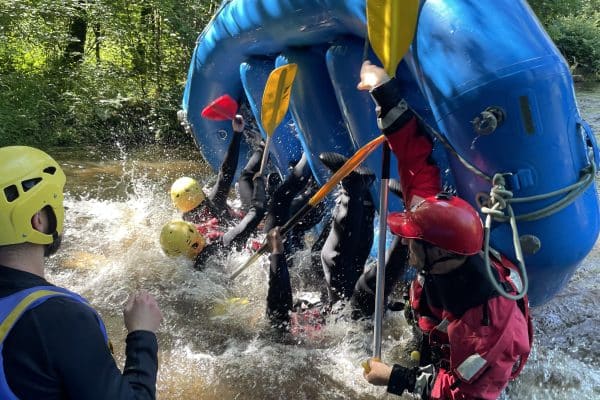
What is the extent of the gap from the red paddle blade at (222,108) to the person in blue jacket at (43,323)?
3640 mm

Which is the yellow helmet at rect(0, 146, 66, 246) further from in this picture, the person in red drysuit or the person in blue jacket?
the person in red drysuit

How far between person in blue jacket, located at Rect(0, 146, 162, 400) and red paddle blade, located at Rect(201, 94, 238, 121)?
364 cm

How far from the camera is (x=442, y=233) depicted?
200 centimetres

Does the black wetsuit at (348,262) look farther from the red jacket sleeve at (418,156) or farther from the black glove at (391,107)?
the black glove at (391,107)

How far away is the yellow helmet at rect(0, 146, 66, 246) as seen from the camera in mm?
1388

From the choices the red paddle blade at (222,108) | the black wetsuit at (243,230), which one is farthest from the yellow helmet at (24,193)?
the red paddle blade at (222,108)

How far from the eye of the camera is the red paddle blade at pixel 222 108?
16.7 feet

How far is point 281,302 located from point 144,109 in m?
6.98

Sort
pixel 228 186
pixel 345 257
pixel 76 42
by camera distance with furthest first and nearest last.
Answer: pixel 76 42 < pixel 228 186 < pixel 345 257

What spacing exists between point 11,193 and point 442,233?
54.6 inches

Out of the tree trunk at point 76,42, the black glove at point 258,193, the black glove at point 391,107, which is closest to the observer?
the black glove at point 391,107

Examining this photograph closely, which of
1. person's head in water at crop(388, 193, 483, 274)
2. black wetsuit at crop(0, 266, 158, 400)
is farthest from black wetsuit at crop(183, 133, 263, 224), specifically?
black wetsuit at crop(0, 266, 158, 400)

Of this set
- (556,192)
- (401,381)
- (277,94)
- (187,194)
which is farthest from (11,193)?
(187,194)

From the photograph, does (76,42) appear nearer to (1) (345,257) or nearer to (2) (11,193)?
(1) (345,257)
